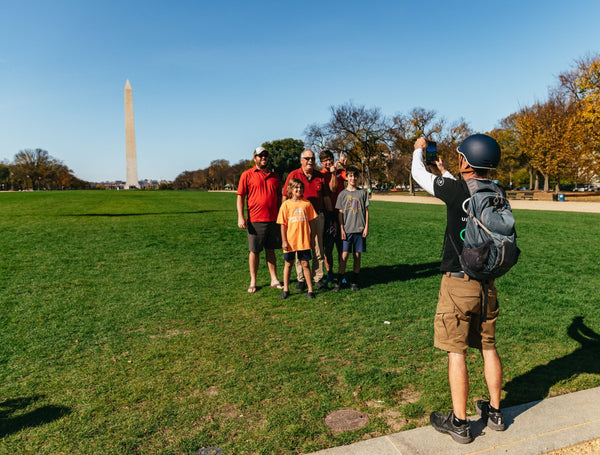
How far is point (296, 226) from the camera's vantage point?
19.5 ft

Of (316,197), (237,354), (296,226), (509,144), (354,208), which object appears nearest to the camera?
(237,354)

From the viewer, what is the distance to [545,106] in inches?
1738

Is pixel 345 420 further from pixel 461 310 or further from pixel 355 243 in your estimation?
pixel 355 243

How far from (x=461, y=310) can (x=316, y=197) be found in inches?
157

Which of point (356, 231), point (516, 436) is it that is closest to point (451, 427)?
point (516, 436)

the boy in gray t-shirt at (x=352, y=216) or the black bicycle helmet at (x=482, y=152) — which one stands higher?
the black bicycle helmet at (x=482, y=152)

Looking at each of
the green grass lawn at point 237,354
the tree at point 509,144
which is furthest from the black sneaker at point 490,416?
the tree at point 509,144

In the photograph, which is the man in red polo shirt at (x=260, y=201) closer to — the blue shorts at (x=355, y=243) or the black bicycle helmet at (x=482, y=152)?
the blue shorts at (x=355, y=243)

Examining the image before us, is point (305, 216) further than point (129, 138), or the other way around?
point (129, 138)

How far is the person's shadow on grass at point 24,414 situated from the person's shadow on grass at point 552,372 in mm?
3392

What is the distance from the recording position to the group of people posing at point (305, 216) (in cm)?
598

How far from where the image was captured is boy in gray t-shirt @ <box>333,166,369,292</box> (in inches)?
249

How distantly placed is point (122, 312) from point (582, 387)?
5.13 m

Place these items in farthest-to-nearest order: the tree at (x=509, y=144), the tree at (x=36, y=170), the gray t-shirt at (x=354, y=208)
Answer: the tree at (x=36, y=170) → the tree at (x=509, y=144) → the gray t-shirt at (x=354, y=208)
